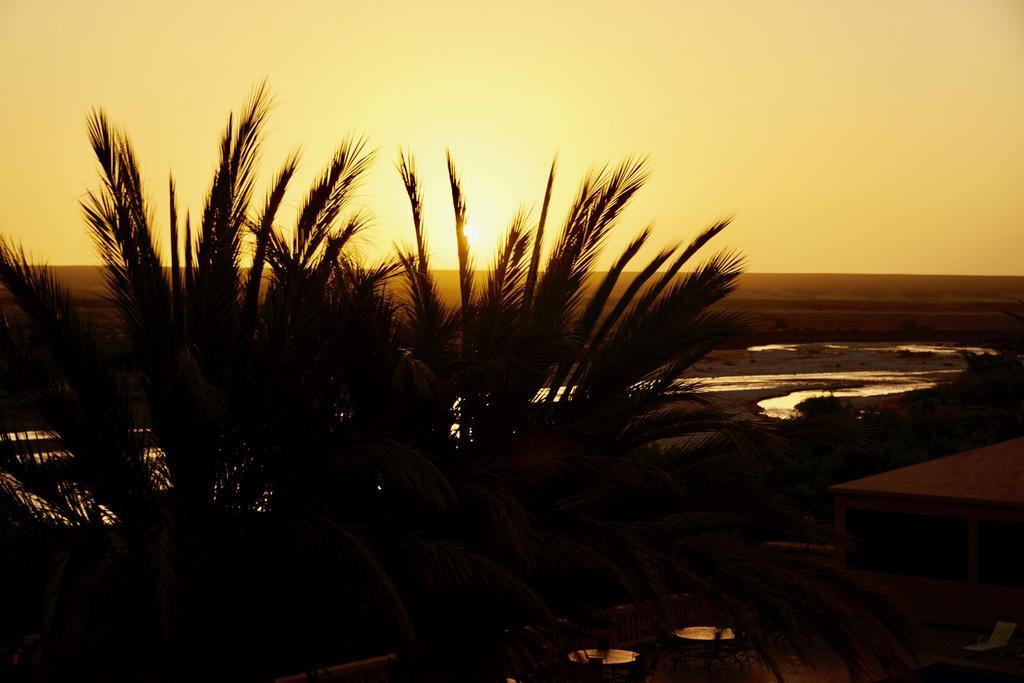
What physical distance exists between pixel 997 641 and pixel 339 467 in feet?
35.2

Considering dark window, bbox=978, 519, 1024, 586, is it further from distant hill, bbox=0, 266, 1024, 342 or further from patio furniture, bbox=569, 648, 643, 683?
distant hill, bbox=0, 266, 1024, 342

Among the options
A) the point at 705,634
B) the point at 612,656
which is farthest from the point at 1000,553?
the point at 612,656

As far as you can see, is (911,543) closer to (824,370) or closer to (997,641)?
(997,641)

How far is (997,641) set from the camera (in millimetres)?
15406

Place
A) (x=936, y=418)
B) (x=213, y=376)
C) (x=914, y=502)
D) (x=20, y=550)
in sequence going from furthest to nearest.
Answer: (x=936, y=418) → (x=914, y=502) → (x=213, y=376) → (x=20, y=550)

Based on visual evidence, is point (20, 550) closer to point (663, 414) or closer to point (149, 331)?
point (149, 331)

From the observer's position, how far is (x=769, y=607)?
849cm

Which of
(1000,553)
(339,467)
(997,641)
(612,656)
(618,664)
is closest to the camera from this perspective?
(339,467)

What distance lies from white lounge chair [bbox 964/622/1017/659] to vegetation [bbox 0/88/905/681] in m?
6.90

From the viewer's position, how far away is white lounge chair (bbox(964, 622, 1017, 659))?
1524 centimetres

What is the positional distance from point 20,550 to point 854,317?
118205 mm

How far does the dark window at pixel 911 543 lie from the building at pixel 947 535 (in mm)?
14

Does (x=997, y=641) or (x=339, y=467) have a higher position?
(x=339, y=467)

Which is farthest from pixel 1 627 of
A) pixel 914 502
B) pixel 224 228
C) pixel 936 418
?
pixel 936 418
